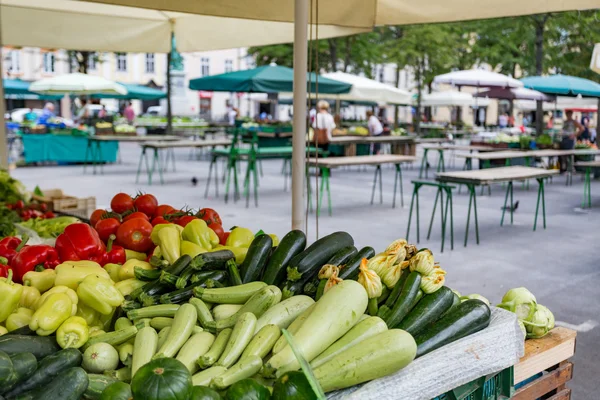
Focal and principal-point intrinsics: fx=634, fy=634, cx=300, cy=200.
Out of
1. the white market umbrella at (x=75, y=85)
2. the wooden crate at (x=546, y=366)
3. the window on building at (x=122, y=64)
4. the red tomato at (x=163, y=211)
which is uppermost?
the window on building at (x=122, y=64)

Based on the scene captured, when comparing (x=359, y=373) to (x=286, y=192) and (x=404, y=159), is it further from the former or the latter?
(x=286, y=192)

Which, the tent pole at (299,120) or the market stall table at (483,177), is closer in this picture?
the tent pole at (299,120)

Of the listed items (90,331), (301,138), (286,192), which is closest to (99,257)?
(90,331)

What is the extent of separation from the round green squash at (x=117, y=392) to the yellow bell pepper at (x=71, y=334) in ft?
1.15

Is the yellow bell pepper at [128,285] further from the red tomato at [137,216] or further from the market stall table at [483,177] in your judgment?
the market stall table at [483,177]

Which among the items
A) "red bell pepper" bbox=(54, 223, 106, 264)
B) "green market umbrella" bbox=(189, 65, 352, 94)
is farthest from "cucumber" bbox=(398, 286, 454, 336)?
"green market umbrella" bbox=(189, 65, 352, 94)

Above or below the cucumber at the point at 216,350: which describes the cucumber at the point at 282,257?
above

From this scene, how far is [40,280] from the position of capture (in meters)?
2.61

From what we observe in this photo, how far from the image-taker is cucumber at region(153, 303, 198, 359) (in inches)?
82.2

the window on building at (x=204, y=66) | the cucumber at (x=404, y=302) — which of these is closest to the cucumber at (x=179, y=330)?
the cucumber at (x=404, y=302)

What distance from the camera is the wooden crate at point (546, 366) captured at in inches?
105

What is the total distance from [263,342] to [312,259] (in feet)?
1.96

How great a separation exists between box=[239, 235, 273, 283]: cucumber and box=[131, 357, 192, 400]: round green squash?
2.81 feet

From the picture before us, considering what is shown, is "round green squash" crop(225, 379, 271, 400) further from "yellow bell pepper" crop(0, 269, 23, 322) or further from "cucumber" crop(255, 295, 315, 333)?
"yellow bell pepper" crop(0, 269, 23, 322)
